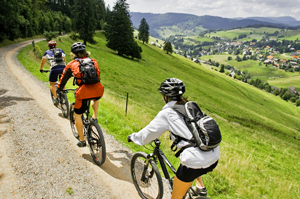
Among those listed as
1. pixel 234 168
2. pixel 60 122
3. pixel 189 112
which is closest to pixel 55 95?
pixel 60 122

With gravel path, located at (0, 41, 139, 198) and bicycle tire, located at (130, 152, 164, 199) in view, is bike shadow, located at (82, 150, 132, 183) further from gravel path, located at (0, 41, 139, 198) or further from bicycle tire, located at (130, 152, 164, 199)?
bicycle tire, located at (130, 152, 164, 199)

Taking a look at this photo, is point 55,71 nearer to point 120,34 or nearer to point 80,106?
point 80,106

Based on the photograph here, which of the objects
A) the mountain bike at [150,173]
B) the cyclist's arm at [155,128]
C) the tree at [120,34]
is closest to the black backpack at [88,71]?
the cyclist's arm at [155,128]

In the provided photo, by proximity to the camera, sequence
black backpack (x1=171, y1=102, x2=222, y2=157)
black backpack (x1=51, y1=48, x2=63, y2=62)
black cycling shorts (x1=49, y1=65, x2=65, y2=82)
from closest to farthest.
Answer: black backpack (x1=171, y1=102, x2=222, y2=157)
black backpack (x1=51, y1=48, x2=63, y2=62)
black cycling shorts (x1=49, y1=65, x2=65, y2=82)

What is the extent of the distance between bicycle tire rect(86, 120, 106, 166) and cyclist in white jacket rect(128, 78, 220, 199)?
181 cm

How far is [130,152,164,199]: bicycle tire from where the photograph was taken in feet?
12.2

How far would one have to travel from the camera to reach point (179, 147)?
2949 millimetres

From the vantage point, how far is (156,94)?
90.0ft

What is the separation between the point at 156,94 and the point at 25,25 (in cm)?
4126

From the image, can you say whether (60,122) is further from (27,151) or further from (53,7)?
(53,7)

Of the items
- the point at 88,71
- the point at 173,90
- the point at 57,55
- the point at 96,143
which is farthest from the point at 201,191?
the point at 57,55

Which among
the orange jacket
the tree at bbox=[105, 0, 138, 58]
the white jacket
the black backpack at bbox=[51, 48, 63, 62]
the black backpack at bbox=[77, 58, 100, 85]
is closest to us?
the white jacket

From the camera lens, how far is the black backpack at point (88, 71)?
4.53 metres

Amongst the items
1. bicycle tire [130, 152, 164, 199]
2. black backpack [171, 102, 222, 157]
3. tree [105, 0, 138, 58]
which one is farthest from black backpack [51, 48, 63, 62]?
tree [105, 0, 138, 58]
